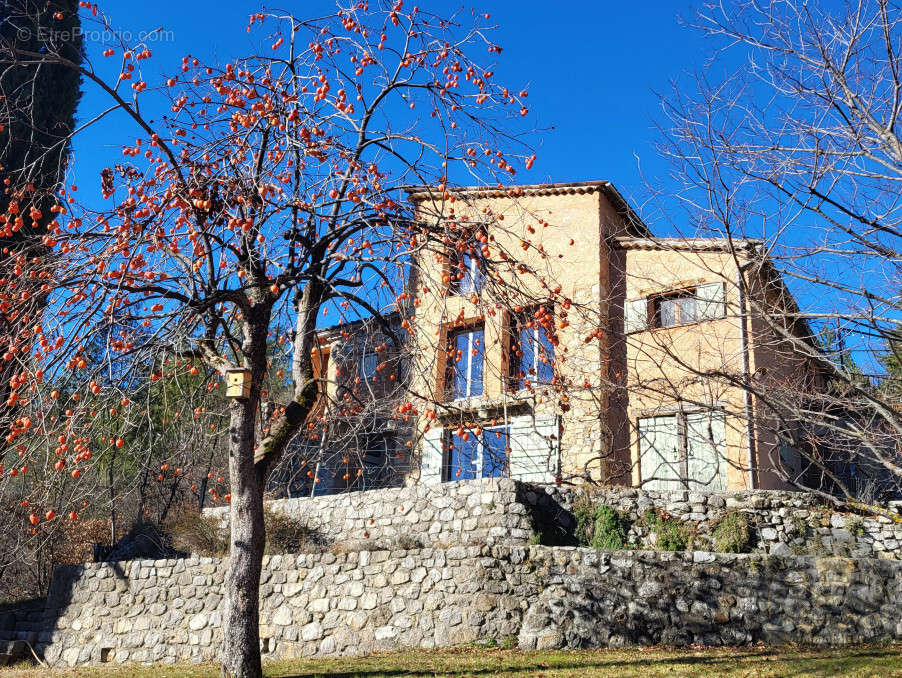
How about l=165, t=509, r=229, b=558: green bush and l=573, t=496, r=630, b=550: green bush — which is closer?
l=573, t=496, r=630, b=550: green bush

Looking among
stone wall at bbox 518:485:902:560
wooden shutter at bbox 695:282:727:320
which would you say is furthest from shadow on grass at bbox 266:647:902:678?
wooden shutter at bbox 695:282:727:320

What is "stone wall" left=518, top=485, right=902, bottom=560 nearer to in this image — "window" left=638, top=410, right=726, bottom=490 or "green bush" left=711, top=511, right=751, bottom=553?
"green bush" left=711, top=511, right=751, bottom=553

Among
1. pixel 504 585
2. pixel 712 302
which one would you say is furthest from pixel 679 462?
pixel 712 302

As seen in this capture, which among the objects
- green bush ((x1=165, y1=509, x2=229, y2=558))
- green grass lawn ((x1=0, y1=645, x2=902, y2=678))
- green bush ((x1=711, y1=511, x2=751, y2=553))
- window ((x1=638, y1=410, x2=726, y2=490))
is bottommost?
green grass lawn ((x1=0, y1=645, x2=902, y2=678))

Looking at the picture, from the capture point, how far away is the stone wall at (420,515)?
1152cm

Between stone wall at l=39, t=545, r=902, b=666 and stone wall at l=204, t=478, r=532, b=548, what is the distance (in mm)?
862

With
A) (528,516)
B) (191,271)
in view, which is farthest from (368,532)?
(191,271)

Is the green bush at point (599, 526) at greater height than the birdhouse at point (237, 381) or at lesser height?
lesser

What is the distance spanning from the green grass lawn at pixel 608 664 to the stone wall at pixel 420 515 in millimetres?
2012

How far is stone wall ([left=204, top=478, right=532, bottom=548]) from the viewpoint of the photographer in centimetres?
1152

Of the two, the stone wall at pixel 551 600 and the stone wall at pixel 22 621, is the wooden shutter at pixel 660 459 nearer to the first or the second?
the stone wall at pixel 551 600

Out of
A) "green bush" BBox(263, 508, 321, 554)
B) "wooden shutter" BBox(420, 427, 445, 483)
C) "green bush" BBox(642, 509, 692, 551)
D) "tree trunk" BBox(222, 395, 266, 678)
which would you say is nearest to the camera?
"tree trunk" BBox(222, 395, 266, 678)

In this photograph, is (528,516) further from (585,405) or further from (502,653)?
(585,405)

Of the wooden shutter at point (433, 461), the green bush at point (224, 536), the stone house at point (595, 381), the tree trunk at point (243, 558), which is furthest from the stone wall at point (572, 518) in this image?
the tree trunk at point (243, 558)
